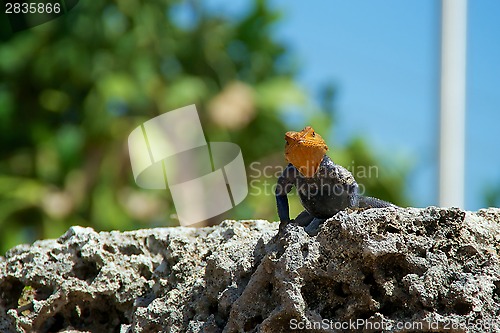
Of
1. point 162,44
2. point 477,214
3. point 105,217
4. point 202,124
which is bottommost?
point 105,217

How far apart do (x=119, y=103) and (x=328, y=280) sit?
6.51 m

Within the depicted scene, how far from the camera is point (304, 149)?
1.87 meters

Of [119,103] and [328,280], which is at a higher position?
[328,280]

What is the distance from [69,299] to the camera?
233cm

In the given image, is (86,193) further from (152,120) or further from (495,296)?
(495,296)

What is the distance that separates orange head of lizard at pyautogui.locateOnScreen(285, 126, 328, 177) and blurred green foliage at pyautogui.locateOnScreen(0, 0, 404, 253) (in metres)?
5.33

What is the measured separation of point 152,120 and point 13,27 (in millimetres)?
2177

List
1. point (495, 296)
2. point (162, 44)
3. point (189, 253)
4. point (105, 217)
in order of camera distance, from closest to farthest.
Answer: point (495, 296)
point (189, 253)
point (105, 217)
point (162, 44)

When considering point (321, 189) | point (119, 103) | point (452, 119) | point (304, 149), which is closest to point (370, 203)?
point (321, 189)

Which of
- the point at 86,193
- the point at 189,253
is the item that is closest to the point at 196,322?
the point at 189,253

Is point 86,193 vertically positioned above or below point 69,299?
below

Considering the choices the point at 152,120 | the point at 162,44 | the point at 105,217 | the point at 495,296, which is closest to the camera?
Answer: the point at 495,296

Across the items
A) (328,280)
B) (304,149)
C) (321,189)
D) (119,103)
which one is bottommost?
(119,103)

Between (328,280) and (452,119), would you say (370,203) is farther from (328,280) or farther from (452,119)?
(452,119)
